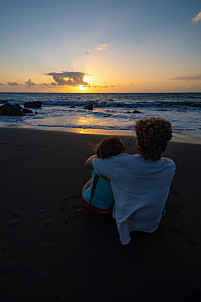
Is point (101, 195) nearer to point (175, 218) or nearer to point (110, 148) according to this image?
point (110, 148)

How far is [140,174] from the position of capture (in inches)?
57.7

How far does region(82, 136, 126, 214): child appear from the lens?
1.55 m

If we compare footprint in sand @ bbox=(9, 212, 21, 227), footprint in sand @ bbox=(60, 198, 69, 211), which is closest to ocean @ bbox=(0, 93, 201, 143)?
footprint in sand @ bbox=(60, 198, 69, 211)

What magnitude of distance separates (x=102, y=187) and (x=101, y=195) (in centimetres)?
13

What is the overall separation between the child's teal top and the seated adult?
0.70ft

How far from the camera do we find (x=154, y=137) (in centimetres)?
139

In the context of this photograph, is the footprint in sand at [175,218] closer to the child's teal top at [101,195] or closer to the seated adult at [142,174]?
the seated adult at [142,174]

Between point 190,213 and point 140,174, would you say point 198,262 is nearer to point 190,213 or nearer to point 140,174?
point 190,213

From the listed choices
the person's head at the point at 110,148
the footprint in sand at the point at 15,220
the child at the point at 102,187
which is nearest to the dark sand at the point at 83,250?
the footprint in sand at the point at 15,220

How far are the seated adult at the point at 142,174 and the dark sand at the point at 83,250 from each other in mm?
321

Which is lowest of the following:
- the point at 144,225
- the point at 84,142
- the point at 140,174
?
the point at 84,142

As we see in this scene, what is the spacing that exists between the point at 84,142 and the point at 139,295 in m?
4.53

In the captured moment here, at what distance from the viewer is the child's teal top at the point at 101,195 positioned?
1.87 metres

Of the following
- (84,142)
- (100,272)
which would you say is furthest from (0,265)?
(84,142)
